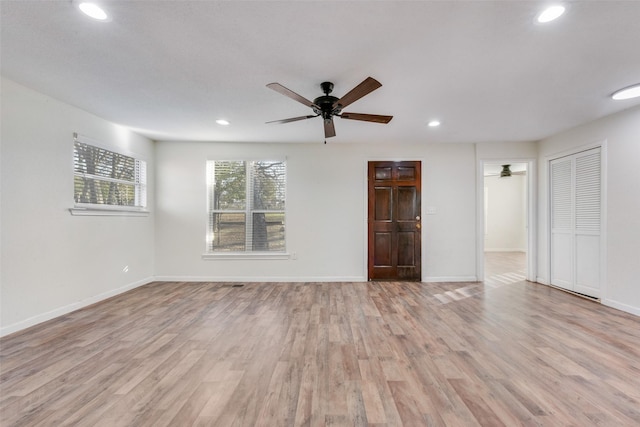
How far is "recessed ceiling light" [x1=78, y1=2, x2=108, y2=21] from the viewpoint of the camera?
5.17 feet

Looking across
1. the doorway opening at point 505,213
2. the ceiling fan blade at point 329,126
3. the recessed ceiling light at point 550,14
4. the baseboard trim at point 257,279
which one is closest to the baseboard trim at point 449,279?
the baseboard trim at point 257,279

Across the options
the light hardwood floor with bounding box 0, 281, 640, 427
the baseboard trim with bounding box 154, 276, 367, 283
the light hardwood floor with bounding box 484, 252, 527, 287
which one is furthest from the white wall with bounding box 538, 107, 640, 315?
the baseboard trim with bounding box 154, 276, 367, 283

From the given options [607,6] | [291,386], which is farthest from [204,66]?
[607,6]

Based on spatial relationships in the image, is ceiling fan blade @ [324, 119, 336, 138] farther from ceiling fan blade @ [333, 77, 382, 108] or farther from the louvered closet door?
the louvered closet door

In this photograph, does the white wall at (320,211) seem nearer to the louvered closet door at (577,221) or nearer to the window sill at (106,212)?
the window sill at (106,212)

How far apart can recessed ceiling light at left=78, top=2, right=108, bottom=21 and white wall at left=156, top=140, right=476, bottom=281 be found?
3013 millimetres

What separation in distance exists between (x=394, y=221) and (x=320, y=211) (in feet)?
4.42

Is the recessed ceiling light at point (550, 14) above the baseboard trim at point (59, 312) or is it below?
above

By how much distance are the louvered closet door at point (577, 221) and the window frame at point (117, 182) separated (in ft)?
22.1

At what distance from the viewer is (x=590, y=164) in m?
3.64

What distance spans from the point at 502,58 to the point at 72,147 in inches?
182

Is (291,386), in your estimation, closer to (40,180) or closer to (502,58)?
(502,58)

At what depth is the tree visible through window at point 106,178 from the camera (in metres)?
3.27

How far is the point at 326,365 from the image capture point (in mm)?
2002
